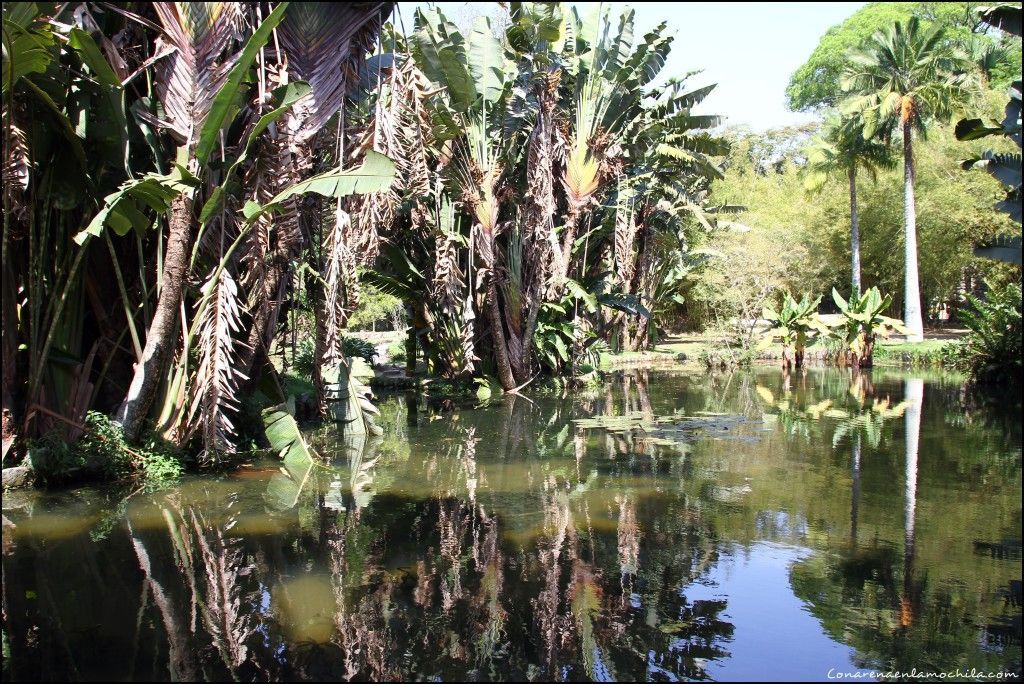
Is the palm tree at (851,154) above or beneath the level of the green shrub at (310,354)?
above

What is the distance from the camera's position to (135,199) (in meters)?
8.79

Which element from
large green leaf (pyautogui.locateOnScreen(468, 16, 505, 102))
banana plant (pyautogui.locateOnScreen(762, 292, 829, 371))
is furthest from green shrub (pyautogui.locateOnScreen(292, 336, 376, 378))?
banana plant (pyautogui.locateOnScreen(762, 292, 829, 371))

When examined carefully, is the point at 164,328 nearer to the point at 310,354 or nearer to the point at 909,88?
the point at 310,354

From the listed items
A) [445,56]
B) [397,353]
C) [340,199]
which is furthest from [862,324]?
[340,199]

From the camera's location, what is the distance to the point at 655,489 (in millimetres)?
8750

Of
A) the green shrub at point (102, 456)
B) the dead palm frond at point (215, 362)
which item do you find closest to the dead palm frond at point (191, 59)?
the dead palm frond at point (215, 362)

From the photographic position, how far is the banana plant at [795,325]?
2248cm

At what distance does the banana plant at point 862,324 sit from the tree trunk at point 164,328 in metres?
17.6

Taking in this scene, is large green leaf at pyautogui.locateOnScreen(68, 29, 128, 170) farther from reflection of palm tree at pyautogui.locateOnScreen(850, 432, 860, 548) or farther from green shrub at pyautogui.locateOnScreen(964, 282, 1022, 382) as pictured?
green shrub at pyautogui.locateOnScreen(964, 282, 1022, 382)

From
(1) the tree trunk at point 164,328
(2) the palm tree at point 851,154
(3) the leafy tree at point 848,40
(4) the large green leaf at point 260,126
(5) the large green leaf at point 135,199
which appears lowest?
(1) the tree trunk at point 164,328

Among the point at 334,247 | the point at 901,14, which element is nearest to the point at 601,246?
the point at 334,247

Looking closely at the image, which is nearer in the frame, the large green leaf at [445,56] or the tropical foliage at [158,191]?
the tropical foliage at [158,191]

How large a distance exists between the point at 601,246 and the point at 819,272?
65.3 ft

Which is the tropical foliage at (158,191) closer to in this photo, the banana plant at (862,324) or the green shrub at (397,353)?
the green shrub at (397,353)
